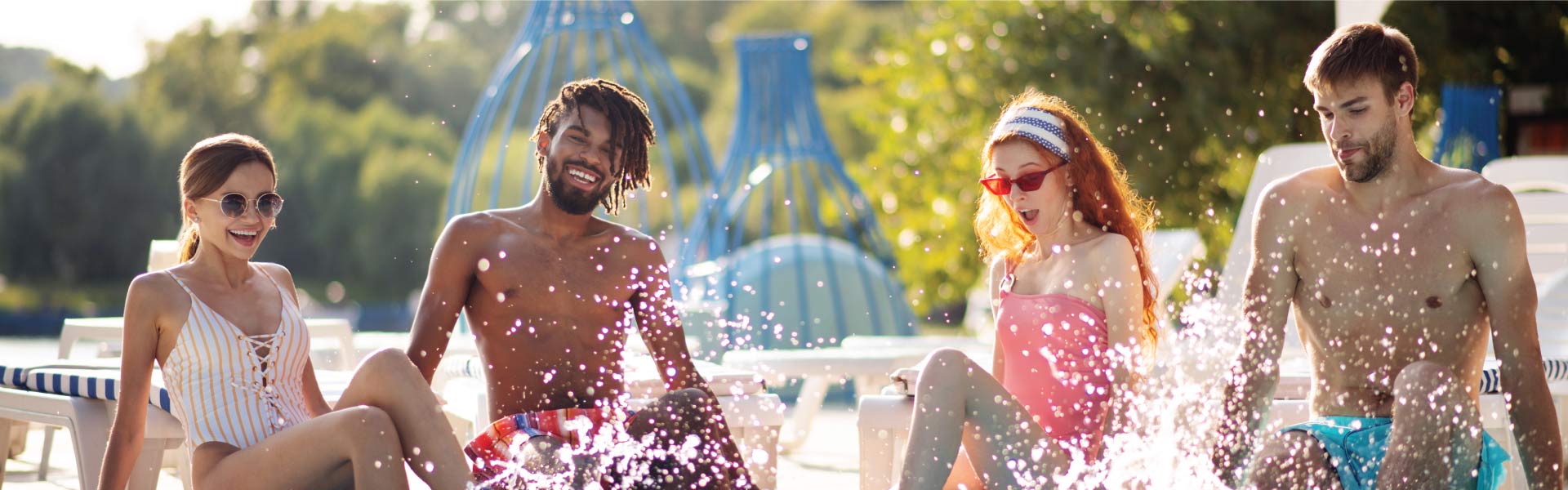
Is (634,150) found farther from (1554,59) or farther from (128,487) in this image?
(1554,59)

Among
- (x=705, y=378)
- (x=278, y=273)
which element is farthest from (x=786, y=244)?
(x=278, y=273)

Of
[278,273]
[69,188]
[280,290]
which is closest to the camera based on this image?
[280,290]

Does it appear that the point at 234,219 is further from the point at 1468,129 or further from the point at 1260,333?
the point at 1468,129

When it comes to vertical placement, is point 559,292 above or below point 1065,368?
above

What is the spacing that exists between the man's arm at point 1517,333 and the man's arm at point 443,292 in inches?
86.5

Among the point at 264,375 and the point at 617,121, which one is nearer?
the point at 264,375

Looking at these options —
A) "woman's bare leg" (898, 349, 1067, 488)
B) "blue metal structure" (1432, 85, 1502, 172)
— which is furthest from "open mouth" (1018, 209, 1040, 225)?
"blue metal structure" (1432, 85, 1502, 172)

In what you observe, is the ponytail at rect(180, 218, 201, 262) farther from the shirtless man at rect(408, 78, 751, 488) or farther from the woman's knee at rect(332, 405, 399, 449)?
the woman's knee at rect(332, 405, 399, 449)

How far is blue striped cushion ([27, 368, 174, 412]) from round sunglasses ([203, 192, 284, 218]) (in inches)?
28.0

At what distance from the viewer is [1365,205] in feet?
10.7

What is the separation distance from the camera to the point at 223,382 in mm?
3242

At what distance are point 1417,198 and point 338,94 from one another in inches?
2046

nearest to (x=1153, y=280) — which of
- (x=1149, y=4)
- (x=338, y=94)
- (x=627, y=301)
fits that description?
(x=627, y=301)

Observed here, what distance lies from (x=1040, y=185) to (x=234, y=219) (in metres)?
1.81
